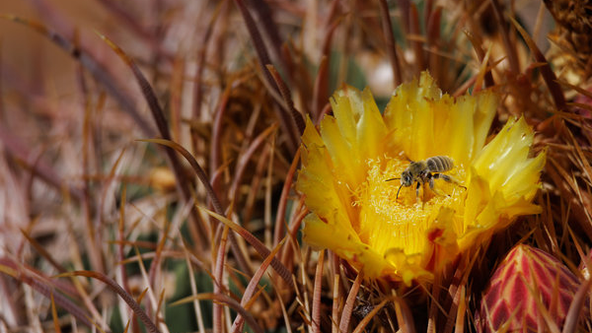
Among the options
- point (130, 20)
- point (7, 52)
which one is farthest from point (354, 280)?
point (7, 52)

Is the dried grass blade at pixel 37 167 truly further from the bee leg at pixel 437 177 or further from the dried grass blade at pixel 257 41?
the bee leg at pixel 437 177

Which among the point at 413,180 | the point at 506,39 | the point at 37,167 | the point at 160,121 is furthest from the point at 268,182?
the point at 37,167

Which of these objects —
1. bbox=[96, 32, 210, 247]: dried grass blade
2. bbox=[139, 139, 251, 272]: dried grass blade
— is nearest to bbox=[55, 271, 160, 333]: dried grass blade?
bbox=[139, 139, 251, 272]: dried grass blade

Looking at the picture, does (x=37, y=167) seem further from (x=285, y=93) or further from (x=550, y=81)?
(x=550, y=81)

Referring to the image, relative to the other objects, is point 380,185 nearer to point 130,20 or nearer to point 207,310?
point 207,310

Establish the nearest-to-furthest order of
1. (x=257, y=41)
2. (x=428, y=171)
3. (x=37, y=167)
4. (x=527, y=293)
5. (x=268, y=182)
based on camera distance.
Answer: (x=527, y=293)
(x=428, y=171)
(x=257, y=41)
(x=268, y=182)
(x=37, y=167)

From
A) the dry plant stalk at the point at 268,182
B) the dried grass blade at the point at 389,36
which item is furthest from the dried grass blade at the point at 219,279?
the dried grass blade at the point at 389,36

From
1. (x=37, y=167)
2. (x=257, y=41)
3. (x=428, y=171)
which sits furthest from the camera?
(x=37, y=167)

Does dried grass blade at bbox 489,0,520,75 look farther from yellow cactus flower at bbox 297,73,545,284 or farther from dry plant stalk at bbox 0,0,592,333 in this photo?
yellow cactus flower at bbox 297,73,545,284
